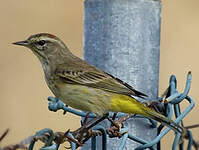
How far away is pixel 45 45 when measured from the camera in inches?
185

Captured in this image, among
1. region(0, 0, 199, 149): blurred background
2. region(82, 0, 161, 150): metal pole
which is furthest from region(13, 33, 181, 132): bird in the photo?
region(0, 0, 199, 149): blurred background

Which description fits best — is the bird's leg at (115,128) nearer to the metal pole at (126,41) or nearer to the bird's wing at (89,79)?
the metal pole at (126,41)

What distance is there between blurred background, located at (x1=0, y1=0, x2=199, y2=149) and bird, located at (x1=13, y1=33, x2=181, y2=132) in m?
2.65

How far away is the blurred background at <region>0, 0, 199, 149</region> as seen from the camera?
754cm

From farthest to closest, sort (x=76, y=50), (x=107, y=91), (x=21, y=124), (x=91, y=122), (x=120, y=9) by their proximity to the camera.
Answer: (x=76, y=50), (x=21, y=124), (x=107, y=91), (x=91, y=122), (x=120, y=9)

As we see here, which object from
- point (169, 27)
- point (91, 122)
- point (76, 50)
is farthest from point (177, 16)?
point (91, 122)

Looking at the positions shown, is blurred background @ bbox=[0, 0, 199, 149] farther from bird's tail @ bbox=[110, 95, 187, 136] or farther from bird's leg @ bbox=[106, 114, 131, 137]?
bird's leg @ bbox=[106, 114, 131, 137]

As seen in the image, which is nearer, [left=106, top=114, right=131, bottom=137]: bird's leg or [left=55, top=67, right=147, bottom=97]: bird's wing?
[left=106, top=114, right=131, bottom=137]: bird's leg

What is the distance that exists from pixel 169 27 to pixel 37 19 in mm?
1876

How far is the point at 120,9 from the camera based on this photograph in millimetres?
3498

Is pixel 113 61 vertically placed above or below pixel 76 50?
above

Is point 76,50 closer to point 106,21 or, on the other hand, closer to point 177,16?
point 177,16

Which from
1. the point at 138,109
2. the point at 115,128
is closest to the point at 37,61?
the point at 138,109

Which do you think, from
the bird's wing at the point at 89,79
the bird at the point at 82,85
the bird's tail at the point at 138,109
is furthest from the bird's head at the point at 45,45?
the bird's tail at the point at 138,109
